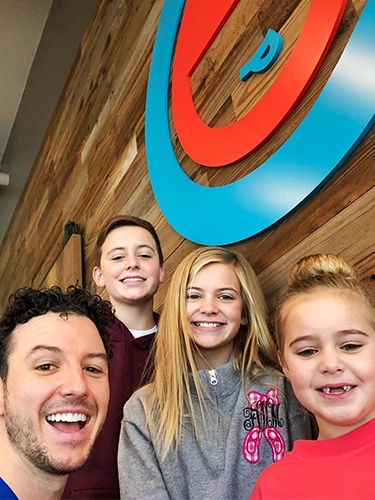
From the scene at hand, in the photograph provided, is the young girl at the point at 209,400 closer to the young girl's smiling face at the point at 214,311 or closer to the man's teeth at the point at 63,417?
the young girl's smiling face at the point at 214,311

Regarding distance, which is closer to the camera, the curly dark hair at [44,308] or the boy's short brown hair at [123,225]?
the curly dark hair at [44,308]

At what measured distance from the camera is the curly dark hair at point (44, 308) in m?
0.93

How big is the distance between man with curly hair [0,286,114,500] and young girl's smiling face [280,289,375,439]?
0.95 ft

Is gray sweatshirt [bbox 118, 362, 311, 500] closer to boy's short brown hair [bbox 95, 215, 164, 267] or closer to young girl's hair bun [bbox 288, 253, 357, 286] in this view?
young girl's hair bun [bbox 288, 253, 357, 286]

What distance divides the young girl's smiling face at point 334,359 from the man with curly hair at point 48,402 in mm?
289

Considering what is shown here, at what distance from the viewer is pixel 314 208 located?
109 centimetres

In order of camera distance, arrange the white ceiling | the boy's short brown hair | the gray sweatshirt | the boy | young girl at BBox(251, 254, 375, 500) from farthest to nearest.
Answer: the white ceiling, the boy's short brown hair, the boy, the gray sweatshirt, young girl at BBox(251, 254, 375, 500)

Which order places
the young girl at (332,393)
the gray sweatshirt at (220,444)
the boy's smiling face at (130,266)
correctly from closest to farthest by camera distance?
the young girl at (332,393)
the gray sweatshirt at (220,444)
the boy's smiling face at (130,266)

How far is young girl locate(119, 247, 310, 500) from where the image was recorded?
1.01 m

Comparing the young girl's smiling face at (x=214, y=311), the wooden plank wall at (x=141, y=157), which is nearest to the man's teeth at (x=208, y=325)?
the young girl's smiling face at (x=214, y=311)

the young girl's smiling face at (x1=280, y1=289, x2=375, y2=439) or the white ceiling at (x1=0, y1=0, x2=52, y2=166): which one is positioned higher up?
the white ceiling at (x1=0, y1=0, x2=52, y2=166)

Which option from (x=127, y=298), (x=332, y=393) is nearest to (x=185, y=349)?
(x=127, y=298)

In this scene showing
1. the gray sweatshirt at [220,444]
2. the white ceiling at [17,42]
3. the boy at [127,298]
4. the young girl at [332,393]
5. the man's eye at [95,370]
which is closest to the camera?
the young girl at [332,393]

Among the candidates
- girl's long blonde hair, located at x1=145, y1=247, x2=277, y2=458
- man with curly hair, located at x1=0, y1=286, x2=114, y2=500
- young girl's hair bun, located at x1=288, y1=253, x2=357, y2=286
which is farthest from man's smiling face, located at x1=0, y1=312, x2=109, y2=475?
young girl's hair bun, located at x1=288, y1=253, x2=357, y2=286
